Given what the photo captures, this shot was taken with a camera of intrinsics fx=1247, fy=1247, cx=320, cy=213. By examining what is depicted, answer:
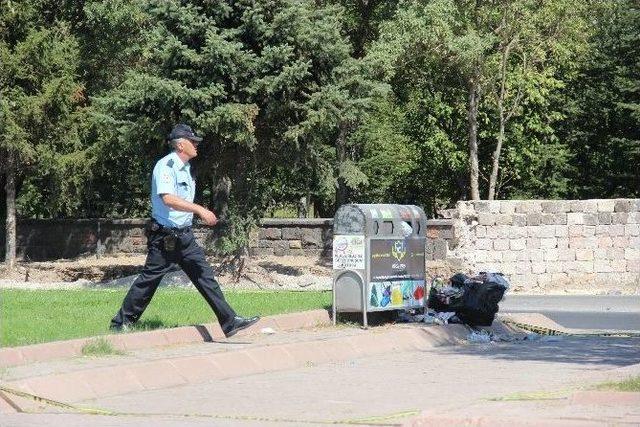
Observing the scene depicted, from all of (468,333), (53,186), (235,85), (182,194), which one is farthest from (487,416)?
(53,186)

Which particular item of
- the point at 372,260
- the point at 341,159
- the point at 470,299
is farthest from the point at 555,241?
the point at 372,260

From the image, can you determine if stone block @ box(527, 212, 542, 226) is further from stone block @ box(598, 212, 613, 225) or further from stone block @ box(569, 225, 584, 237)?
stone block @ box(598, 212, 613, 225)

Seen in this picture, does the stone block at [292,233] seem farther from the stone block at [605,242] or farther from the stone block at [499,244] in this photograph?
the stone block at [605,242]

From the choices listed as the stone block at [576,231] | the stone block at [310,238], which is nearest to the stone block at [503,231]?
the stone block at [576,231]

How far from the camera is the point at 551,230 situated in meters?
29.2

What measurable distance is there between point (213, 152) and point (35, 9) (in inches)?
316

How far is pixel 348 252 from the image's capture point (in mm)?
14281

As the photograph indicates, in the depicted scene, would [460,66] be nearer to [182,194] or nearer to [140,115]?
[140,115]

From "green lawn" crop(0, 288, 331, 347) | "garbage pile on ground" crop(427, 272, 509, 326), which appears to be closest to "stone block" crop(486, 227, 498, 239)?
"green lawn" crop(0, 288, 331, 347)

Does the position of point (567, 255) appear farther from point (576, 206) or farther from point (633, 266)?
point (633, 266)

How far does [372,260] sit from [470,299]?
159cm

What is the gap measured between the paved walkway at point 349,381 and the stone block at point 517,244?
14723 millimetres

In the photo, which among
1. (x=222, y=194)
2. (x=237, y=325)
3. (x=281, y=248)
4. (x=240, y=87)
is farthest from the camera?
(x=281, y=248)

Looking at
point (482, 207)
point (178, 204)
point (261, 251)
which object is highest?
point (482, 207)
